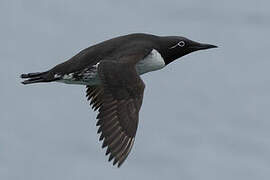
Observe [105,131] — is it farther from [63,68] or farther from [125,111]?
[63,68]

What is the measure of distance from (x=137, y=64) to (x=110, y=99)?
1.09 m

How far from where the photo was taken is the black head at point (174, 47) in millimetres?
13281

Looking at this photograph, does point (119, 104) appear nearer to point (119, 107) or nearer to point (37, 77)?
point (119, 107)

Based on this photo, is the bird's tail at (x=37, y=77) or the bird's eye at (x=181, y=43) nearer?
the bird's tail at (x=37, y=77)

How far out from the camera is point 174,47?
13.4 meters

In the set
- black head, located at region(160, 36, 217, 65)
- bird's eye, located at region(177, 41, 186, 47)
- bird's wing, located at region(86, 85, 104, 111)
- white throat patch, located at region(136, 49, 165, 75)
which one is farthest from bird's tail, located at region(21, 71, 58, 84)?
bird's eye, located at region(177, 41, 186, 47)

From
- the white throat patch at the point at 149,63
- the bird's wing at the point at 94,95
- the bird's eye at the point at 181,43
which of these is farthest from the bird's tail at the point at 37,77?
the bird's eye at the point at 181,43

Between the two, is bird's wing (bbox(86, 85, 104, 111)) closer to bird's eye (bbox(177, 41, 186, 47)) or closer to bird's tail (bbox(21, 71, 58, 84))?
bird's tail (bbox(21, 71, 58, 84))

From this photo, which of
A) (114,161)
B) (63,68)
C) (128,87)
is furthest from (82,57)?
(114,161)

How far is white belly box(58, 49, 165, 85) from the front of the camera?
12425mm

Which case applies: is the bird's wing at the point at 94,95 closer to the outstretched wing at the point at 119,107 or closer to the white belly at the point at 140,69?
the white belly at the point at 140,69

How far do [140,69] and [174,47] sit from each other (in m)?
0.75

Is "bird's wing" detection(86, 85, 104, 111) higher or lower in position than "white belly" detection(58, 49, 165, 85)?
lower

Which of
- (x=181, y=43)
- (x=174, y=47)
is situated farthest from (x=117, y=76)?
(x=181, y=43)
